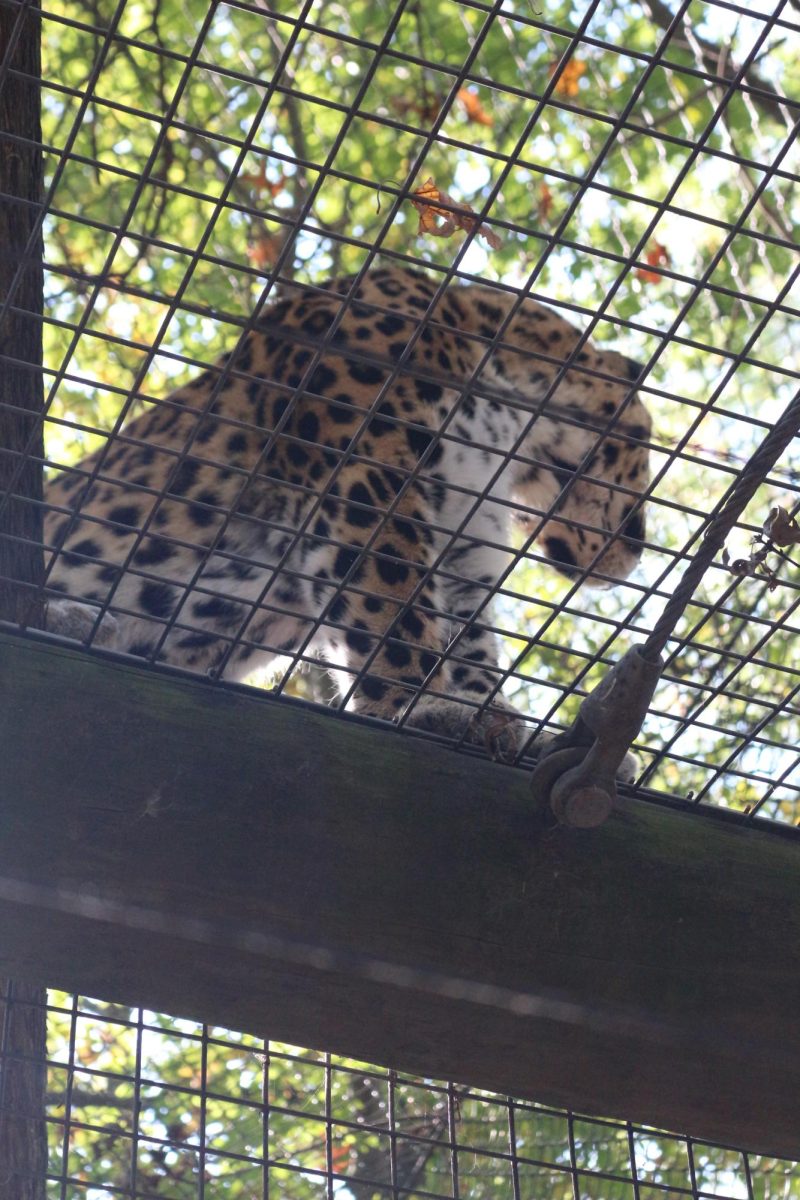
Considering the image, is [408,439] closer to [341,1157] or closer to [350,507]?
[350,507]

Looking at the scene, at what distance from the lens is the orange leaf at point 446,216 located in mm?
1465

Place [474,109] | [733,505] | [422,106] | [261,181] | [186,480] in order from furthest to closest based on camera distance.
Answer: [474,109]
[422,106]
[261,181]
[186,480]
[733,505]

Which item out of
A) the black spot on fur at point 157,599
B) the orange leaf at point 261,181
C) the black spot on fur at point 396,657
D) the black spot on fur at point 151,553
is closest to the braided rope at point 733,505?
the black spot on fur at point 396,657

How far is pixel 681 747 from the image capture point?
462 cm

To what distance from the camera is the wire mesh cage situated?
153 centimetres

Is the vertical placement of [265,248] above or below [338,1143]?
above

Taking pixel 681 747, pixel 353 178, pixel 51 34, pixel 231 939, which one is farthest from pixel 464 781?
pixel 51 34

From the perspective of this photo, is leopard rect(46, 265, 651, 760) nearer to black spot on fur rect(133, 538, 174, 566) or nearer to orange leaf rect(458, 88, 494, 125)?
black spot on fur rect(133, 538, 174, 566)

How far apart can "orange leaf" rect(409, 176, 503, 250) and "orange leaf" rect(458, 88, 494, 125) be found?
13.4 feet

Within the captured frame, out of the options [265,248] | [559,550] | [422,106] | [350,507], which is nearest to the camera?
[350,507]

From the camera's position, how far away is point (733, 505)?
1560 mm

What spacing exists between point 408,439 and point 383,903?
1.54 meters

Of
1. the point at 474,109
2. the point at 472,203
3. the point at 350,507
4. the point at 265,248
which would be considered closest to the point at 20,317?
the point at 350,507

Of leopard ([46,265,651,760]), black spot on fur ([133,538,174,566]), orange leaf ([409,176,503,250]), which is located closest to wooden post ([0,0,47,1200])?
orange leaf ([409,176,503,250])
